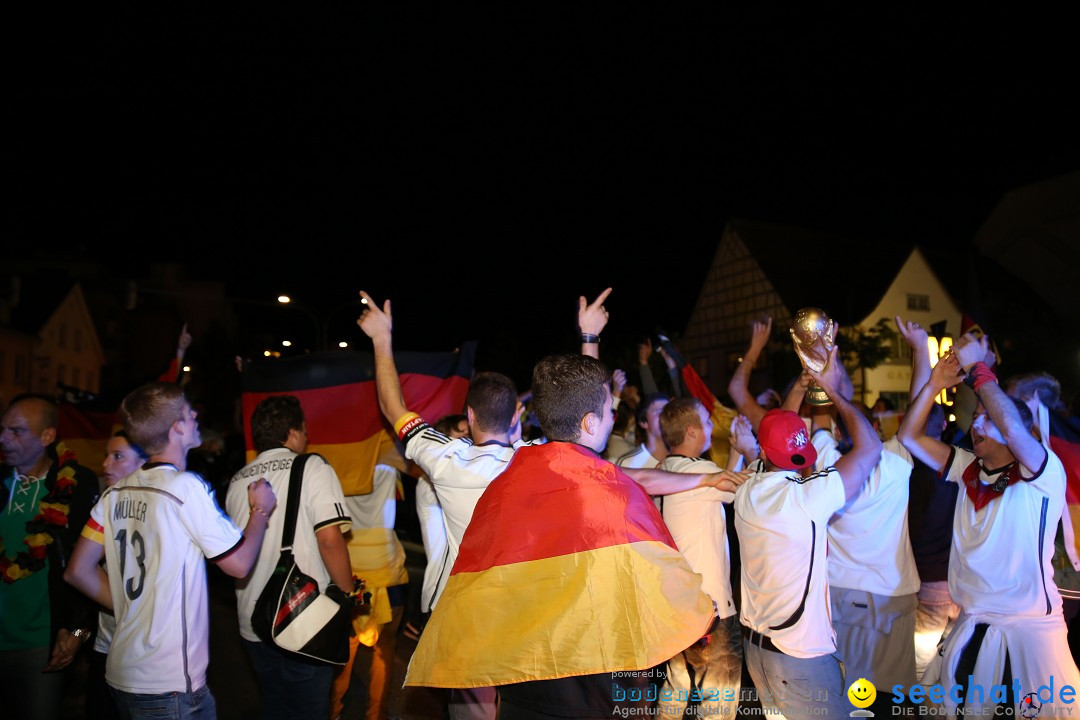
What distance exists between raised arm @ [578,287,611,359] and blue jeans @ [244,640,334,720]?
7.61 ft

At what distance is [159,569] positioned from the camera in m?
3.66

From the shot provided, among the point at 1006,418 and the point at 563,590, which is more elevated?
the point at 1006,418

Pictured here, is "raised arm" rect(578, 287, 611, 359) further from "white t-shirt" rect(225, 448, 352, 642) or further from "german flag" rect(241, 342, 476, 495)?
"german flag" rect(241, 342, 476, 495)

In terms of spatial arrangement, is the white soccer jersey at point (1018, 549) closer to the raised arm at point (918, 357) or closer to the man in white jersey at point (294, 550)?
the raised arm at point (918, 357)

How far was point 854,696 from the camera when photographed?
504cm

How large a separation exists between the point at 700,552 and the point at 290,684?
2540mm

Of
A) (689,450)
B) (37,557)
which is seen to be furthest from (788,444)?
(37,557)

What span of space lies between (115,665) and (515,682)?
206 cm

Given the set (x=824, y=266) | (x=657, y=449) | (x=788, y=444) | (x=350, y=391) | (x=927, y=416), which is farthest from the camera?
(x=824, y=266)

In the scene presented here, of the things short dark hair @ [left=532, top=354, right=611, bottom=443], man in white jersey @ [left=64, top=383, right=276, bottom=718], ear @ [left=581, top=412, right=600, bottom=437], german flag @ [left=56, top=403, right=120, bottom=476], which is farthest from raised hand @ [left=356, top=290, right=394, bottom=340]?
german flag @ [left=56, top=403, right=120, bottom=476]

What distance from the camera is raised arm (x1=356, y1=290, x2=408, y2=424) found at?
4.01 meters

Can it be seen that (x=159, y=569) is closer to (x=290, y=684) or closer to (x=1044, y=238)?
(x=290, y=684)

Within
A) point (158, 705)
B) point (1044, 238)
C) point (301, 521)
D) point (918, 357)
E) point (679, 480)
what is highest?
point (1044, 238)

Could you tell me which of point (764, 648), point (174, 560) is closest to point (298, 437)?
point (174, 560)
